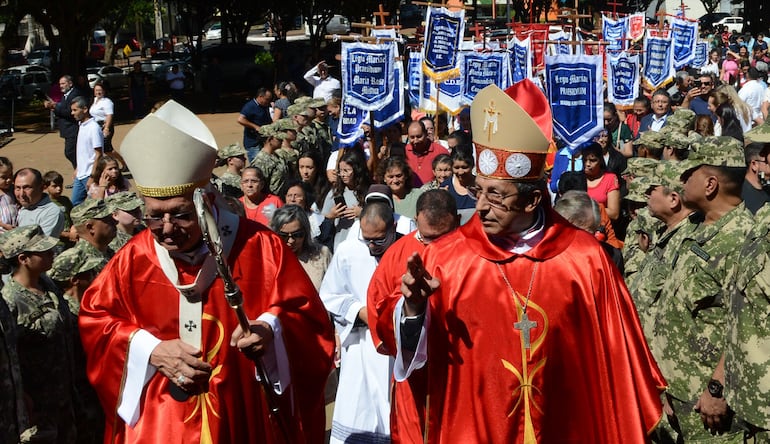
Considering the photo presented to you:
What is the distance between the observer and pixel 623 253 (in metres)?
7.80

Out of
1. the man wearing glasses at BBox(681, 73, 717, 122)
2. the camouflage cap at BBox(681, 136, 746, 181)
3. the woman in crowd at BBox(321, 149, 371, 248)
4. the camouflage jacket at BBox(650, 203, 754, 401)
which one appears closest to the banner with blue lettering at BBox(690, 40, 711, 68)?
the man wearing glasses at BBox(681, 73, 717, 122)

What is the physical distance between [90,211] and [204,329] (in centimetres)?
238

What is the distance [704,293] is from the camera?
5.50 meters

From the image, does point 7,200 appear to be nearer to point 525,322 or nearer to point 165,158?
point 165,158

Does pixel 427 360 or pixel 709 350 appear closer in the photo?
pixel 427 360

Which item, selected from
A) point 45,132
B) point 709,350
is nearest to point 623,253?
point 709,350

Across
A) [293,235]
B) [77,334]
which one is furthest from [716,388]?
[77,334]

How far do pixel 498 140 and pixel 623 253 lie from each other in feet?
11.0

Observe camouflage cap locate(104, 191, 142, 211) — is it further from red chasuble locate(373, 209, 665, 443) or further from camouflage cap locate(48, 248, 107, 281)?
red chasuble locate(373, 209, 665, 443)

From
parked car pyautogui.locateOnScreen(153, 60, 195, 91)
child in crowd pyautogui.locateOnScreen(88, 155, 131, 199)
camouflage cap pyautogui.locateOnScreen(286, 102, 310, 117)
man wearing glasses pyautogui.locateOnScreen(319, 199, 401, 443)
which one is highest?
camouflage cap pyautogui.locateOnScreen(286, 102, 310, 117)

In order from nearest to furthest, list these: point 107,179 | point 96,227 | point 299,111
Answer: point 96,227 < point 107,179 < point 299,111

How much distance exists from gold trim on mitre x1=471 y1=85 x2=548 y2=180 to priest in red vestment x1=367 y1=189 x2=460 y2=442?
0.76m

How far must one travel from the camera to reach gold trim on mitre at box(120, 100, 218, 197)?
15.2 ft

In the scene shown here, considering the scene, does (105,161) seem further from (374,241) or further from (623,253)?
(623,253)
